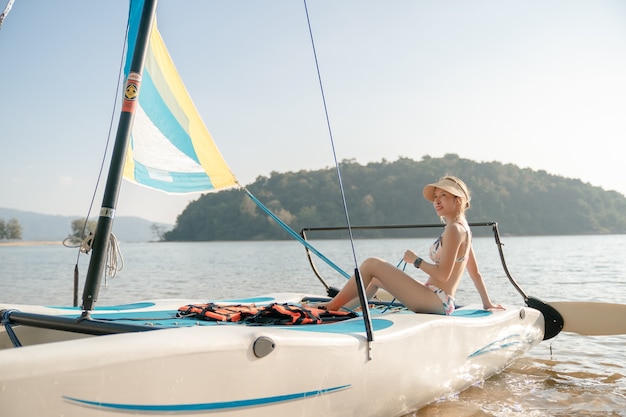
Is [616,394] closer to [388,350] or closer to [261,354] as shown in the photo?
[388,350]

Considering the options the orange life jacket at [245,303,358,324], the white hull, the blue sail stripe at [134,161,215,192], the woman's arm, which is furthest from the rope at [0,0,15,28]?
the woman's arm

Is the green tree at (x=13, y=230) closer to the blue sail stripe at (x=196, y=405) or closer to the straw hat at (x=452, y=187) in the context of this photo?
the straw hat at (x=452, y=187)

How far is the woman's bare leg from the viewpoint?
162 inches

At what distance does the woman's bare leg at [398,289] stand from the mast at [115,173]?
1.64 m

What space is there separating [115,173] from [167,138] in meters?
1.64

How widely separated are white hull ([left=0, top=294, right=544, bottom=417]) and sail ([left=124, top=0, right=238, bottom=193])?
5.15 feet

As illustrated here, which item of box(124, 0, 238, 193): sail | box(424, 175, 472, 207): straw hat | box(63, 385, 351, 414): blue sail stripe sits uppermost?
box(124, 0, 238, 193): sail

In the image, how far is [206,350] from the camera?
2551 mm

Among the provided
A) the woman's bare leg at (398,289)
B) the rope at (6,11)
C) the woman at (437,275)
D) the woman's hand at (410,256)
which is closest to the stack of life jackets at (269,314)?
the woman's bare leg at (398,289)

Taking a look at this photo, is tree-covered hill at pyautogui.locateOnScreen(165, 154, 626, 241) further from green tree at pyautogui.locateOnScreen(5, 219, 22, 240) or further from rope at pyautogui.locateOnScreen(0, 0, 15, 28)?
rope at pyautogui.locateOnScreen(0, 0, 15, 28)

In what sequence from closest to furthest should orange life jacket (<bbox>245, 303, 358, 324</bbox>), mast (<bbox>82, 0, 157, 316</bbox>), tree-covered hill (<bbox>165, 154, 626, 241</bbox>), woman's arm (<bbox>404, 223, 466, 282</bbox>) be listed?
mast (<bbox>82, 0, 157, 316</bbox>)
orange life jacket (<bbox>245, 303, 358, 324</bbox>)
woman's arm (<bbox>404, 223, 466, 282</bbox>)
tree-covered hill (<bbox>165, 154, 626, 241</bbox>)

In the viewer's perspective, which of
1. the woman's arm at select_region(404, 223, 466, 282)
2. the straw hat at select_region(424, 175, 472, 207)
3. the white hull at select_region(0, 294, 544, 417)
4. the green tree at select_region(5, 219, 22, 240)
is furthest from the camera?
the green tree at select_region(5, 219, 22, 240)

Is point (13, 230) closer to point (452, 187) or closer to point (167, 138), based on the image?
point (167, 138)

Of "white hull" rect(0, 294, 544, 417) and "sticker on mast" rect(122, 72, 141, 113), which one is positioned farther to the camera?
"sticker on mast" rect(122, 72, 141, 113)
